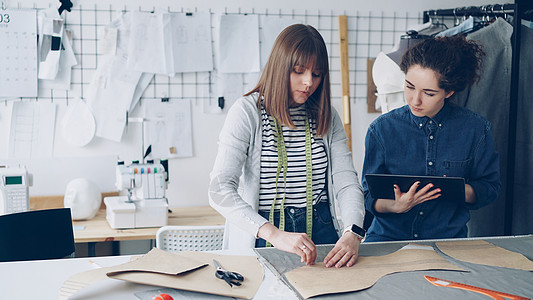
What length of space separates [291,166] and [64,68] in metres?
1.66

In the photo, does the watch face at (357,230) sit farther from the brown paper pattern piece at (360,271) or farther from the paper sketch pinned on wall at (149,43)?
the paper sketch pinned on wall at (149,43)

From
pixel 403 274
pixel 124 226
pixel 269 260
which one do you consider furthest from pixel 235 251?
pixel 124 226

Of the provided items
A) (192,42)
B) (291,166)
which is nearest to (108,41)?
(192,42)

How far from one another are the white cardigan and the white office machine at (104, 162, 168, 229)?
86cm

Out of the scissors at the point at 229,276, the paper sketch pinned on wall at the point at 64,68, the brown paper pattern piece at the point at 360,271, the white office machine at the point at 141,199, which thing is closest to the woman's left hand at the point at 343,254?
the brown paper pattern piece at the point at 360,271

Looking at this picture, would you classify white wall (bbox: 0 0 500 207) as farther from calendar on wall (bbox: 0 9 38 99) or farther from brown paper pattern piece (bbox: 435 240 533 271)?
brown paper pattern piece (bbox: 435 240 533 271)

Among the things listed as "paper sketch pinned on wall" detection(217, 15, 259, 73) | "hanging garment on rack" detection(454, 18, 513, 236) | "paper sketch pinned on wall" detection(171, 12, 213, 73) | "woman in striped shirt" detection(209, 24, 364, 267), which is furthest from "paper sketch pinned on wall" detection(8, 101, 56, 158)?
"hanging garment on rack" detection(454, 18, 513, 236)

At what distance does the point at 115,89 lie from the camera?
287cm

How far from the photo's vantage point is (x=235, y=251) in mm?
1546

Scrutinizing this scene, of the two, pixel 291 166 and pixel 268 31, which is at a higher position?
pixel 268 31

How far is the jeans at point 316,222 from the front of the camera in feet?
5.57

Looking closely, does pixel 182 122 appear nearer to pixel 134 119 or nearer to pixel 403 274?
pixel 134 119

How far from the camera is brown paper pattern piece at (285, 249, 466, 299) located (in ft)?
4.11

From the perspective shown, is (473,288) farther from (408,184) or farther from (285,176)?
(285,176)
